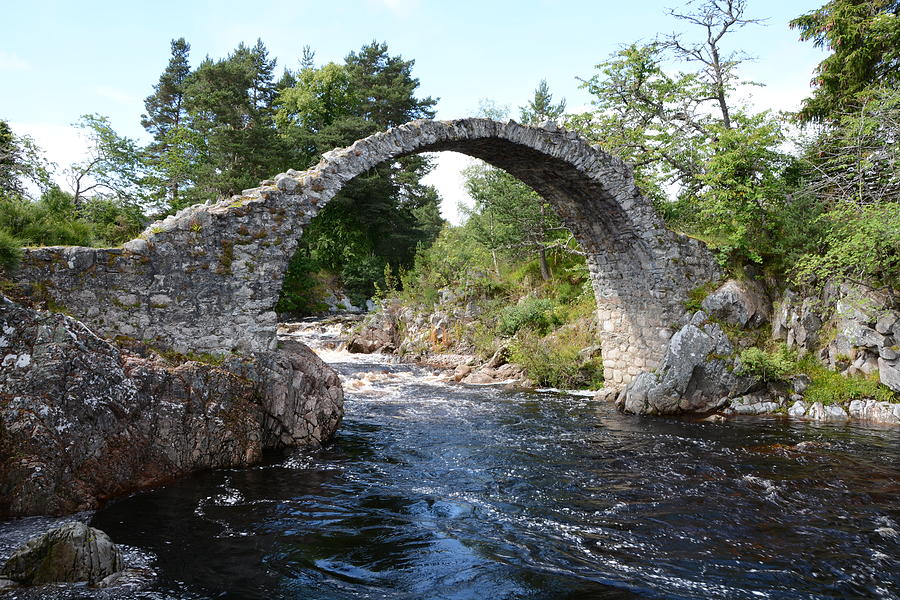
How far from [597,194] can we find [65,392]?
8.64 m

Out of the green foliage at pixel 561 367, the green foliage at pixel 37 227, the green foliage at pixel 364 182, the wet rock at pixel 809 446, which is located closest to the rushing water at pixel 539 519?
the wet rock at pixel 809 446

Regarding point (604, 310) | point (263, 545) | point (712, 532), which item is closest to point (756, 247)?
point (604, 310)

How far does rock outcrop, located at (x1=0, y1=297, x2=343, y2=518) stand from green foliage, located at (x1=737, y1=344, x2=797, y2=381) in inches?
304

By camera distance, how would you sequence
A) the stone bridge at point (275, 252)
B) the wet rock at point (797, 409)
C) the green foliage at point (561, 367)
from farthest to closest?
the green foliage at point (561, 367)
the wet rock at point (797, 409)
the stone bridge at point (275, 252)

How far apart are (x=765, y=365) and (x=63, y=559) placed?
33.3 feet

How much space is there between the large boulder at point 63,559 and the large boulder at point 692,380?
8325 millimetres

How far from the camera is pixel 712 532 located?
459 centimetres

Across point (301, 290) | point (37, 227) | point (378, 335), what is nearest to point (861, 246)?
point (37, 227)

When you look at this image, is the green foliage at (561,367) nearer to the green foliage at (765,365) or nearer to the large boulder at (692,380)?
the large boulder at (692,380)

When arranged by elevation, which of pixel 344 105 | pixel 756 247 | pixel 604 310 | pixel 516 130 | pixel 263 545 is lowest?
pixel 263 545

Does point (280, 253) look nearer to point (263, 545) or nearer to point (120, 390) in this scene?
point (120, 390)

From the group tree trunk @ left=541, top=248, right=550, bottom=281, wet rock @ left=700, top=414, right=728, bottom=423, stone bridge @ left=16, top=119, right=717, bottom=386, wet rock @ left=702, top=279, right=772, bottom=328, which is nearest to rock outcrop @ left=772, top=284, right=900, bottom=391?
wet rock @ left=702, top=279, right=772, bottom=328

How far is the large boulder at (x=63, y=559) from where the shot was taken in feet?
11.6

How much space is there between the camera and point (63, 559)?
3.60 meters
